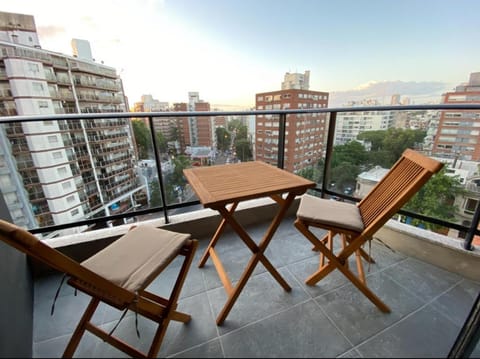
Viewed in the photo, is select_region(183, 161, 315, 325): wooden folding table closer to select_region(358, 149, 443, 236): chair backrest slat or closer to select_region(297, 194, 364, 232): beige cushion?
select_region(297, 194, 364, 232): beige cushion

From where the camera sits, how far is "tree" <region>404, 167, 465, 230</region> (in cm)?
158

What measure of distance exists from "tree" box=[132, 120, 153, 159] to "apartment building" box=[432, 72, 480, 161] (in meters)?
2.38

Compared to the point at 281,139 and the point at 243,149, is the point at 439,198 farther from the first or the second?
the point at 243,149

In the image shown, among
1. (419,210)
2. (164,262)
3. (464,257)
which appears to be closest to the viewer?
(164,262)

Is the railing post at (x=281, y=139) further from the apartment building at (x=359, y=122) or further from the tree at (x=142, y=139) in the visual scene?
the tree at (x=142, y=139)

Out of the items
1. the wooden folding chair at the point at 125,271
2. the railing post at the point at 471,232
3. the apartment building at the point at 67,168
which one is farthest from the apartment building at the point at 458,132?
the apartment building at the point at 67,168

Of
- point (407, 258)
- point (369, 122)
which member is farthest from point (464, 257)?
point (369, 122)

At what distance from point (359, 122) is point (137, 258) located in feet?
7.07

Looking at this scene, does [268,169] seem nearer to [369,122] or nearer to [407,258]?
[369,122]

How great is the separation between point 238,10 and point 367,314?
621 cm

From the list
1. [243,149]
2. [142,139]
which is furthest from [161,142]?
[243,149]

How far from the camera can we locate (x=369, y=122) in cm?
183

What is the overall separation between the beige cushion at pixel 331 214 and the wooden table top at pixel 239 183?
216 millimetres

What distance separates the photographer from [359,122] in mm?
1901
